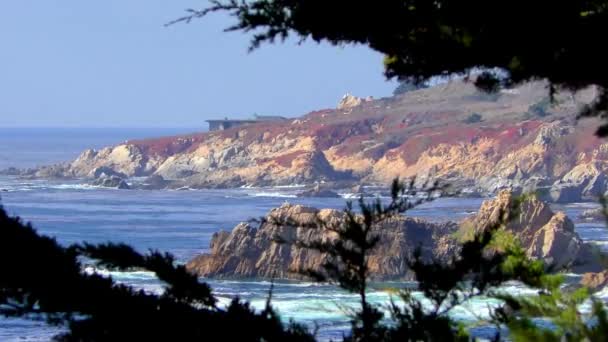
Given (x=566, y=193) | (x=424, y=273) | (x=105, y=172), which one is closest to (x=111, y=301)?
(x=424, y=273)

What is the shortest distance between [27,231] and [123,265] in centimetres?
42

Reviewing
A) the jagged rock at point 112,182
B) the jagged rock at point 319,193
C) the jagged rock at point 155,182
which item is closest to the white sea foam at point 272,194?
the jagged rock at point 319,193

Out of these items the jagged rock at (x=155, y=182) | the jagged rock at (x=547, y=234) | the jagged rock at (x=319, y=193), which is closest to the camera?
the jagged rock at (x=547, y=234)

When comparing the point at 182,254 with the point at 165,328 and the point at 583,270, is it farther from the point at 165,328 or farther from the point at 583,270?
the point at 165,328

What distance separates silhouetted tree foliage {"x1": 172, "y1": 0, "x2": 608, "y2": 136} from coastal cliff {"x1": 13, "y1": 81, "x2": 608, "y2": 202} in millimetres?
61020

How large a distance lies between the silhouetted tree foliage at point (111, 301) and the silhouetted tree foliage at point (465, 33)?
100 centimetres

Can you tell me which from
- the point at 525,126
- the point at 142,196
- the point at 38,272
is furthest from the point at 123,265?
the point at 525,126

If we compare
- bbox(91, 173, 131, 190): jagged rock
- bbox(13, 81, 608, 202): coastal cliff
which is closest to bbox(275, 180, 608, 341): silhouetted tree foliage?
bbox(13, 81, 608, 202): coastal cliff

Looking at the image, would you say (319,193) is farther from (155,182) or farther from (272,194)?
(155,182)

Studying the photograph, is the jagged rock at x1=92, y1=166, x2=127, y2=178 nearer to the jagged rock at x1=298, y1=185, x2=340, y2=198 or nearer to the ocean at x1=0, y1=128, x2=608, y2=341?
the ocean at x1=0, y1=128, x2=608, y2=341

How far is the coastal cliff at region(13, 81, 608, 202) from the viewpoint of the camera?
253 ft

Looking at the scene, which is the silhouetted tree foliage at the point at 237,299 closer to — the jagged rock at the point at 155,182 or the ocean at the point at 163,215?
the ocean at the point at 163,215

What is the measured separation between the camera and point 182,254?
130ft

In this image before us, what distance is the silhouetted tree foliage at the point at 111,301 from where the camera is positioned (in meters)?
5.29
